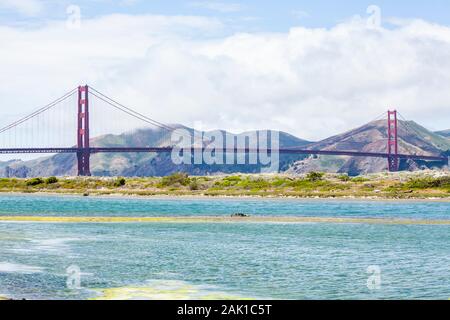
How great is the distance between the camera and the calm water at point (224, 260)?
22828 millimetres

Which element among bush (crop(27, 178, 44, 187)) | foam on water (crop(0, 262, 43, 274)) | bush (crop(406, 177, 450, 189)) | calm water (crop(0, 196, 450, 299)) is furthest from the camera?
bush (crop(27, 178, 44, 187))

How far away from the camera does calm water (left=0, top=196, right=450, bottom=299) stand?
74.9 feet

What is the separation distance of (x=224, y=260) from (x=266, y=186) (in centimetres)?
7614

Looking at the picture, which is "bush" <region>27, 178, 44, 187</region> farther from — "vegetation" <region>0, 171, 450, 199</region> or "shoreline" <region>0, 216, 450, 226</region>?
"shoreline" <region>0, 216, 450, 226</region>

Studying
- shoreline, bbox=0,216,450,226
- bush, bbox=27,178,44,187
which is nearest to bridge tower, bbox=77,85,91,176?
bush, bbox=27,178,44,187

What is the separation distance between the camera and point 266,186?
4181 inches

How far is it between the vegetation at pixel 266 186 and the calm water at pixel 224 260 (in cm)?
4760

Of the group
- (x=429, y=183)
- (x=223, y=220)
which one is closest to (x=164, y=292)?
(x=223, y=220)

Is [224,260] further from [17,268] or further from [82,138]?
[82,138]

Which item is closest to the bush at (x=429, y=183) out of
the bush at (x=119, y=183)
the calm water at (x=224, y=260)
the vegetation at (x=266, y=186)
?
the vegetation at (x=266, y=186)

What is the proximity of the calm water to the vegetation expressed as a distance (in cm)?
4760

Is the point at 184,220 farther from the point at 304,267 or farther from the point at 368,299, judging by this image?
the point at 368,299
